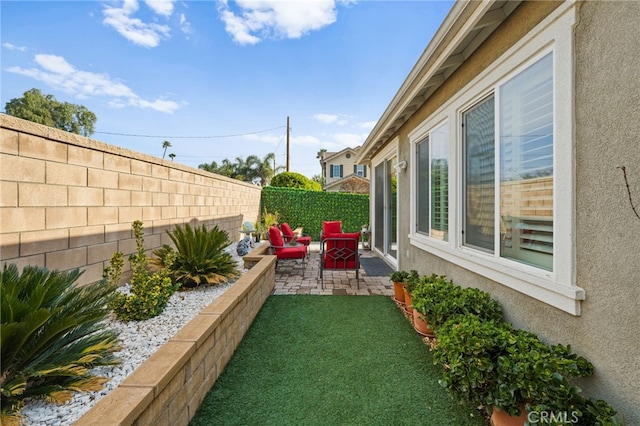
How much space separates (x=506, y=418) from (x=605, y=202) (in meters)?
1.46

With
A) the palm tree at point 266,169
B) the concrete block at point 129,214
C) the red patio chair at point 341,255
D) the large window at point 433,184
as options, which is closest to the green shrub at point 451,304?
the large window at point 433,184

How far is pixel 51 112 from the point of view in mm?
30422

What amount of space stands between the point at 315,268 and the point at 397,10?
18.2 feet

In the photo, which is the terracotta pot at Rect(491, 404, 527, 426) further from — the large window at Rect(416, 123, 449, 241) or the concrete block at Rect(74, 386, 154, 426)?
the large window at Rect(416, 123, 449, 241)

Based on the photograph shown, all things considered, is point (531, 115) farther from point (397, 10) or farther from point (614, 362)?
point (397, 10)

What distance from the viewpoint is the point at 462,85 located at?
347cm

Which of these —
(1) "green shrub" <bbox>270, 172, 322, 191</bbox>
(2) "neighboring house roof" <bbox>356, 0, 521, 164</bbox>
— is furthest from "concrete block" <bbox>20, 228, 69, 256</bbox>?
(1) "green shrub" <bbox>270, 172, 322, 191</bbox>

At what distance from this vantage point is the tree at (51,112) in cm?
2839

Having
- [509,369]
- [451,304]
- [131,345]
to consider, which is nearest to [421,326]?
[451,304]

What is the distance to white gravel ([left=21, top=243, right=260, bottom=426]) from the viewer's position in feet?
4.98

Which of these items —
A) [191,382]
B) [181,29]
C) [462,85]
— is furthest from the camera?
[181,29]

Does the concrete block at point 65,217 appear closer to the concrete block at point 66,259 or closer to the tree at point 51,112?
the concrete block at point 66,259

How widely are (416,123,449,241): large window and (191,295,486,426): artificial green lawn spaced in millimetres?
1511

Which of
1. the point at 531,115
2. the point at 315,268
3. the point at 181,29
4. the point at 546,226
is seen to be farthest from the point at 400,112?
the point at 181,29
